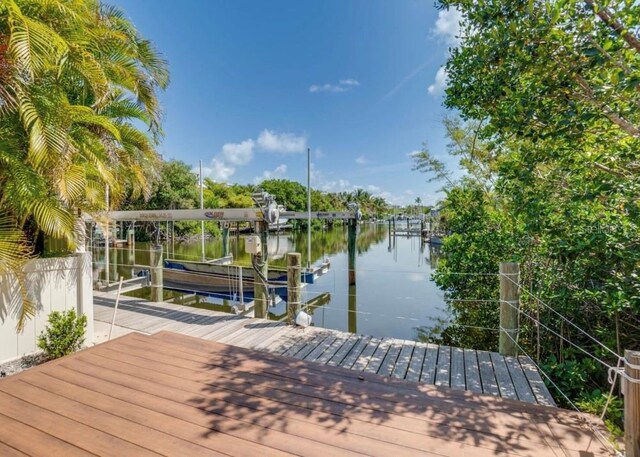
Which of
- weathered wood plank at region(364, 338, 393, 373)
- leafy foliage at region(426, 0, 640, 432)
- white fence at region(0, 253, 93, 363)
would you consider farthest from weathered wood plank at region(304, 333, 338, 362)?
white fence at region(0, 253, 93, 363)

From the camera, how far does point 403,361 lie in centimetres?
314

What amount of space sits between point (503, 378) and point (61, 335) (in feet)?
14.7

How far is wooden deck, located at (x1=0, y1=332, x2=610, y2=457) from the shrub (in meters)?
0.58

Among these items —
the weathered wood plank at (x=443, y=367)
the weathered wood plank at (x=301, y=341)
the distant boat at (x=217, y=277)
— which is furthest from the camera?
the distant boat at (x=217, y=277)

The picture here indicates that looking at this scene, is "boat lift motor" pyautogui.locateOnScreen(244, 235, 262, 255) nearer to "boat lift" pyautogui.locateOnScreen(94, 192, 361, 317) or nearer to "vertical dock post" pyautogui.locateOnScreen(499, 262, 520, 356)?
"boat lift" pyautogui.locateOnScreen(94, 192, 361, 317)

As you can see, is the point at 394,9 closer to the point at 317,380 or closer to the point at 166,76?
the point at 166,76

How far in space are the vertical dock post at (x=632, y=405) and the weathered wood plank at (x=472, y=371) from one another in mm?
1223

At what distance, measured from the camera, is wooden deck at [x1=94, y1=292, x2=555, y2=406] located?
2734mm

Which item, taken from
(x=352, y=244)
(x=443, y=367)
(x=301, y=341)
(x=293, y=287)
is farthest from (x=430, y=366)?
(x=352, y=244)

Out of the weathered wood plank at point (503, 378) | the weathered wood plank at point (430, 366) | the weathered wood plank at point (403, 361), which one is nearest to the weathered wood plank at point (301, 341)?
the weathered wood plank at point (403, 361)

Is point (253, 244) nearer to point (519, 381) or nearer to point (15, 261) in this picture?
point (15, 261)

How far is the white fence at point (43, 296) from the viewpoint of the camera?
320cm

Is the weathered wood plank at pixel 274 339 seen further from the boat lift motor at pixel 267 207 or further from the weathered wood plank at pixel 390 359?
the boat lift motor at pixel 267 207

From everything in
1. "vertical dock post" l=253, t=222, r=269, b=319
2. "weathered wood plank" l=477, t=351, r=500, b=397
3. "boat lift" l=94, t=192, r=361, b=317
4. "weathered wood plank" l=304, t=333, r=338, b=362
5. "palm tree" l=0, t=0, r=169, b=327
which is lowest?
"weathered wood plank" l=477, t=351, r=500, b=397
